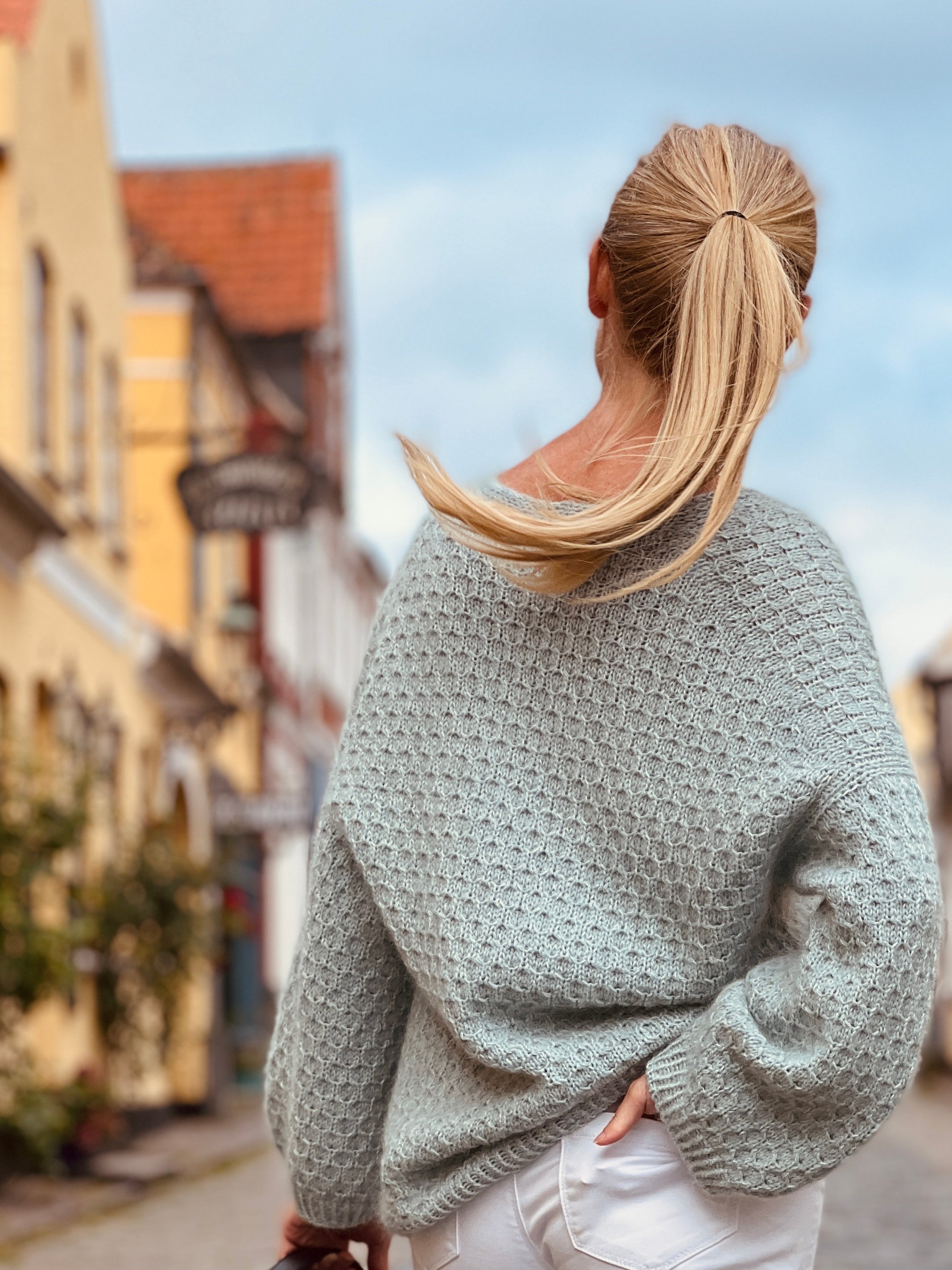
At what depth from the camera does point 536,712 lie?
2.05m

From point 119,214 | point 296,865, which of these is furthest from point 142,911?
point 296,865

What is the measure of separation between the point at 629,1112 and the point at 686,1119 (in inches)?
2.3

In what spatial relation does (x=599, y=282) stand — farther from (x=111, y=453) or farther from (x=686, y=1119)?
→ (x=111, y=453)

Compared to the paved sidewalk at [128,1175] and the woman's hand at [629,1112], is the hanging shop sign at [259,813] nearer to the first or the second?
the paved sidewalk at [128,1175]

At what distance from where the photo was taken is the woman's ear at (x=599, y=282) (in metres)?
2.16

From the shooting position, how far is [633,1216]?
1.93 meters

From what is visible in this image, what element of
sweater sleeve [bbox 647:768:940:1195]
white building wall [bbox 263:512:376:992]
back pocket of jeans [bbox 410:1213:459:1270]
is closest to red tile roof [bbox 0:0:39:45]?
white building wall [bbox 263:512:376:992]

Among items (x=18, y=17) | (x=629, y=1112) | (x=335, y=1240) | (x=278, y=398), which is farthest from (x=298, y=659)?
(x=629, y=1112)

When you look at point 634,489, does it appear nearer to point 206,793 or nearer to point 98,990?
point 98,990

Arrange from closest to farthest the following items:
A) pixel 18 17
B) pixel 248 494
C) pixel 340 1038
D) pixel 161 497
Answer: pixel 340 1038 → pixel 18 17 → pixel 248 494 → pixel 161 497

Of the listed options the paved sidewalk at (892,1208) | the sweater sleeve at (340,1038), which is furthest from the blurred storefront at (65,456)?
the sweater sleeve at (340,1038)

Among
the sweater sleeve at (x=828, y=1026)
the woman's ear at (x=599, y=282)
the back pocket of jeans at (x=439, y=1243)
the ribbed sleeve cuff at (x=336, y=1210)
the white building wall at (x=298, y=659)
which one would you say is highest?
the woman's ear at (x=599, y=282)

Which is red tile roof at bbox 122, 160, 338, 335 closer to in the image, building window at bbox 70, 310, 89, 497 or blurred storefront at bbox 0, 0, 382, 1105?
blurred storefront at bbox 0, 0, 382, 1105

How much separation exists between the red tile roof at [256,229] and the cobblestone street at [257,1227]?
1759 centimetres
